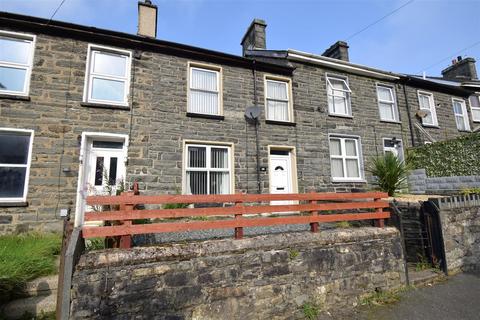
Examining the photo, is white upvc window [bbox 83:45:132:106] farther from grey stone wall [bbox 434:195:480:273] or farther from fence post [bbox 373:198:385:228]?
grey stone wall [bbox 434:195:480:273]

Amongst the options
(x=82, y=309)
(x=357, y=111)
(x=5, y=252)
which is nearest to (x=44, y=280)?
(x=5, y=252)

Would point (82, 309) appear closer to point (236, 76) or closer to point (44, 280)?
point (44, 280)

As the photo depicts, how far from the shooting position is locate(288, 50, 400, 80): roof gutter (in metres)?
10.7

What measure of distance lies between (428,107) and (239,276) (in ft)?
46.7

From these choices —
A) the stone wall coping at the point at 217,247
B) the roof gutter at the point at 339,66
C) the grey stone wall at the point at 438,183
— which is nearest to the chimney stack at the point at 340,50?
the roof gutter at the point at 339,66

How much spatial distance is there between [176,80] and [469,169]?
10.5 m

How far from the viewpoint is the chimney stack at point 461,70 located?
654 inches

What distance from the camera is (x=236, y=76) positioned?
31.7 ft

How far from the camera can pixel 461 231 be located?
585 centimetres

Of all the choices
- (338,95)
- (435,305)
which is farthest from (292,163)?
(435,305)

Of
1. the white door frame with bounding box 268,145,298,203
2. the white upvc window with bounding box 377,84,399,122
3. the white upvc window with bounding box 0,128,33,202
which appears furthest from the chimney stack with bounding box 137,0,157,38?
the white upvc window with bounding box 377,84,399,122

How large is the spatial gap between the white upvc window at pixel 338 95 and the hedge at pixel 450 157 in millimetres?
3374

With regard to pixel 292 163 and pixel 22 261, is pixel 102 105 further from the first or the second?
pixel 292 163

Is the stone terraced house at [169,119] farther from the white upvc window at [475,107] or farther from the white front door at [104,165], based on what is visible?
the white upvc window at [475,107]
